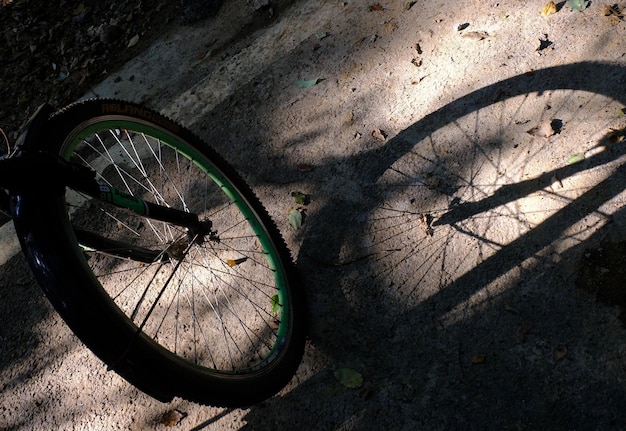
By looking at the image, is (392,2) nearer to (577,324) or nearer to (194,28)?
(194,28)

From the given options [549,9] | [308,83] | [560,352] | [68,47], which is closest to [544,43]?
[549,9]

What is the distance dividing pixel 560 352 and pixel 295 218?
5.04ft

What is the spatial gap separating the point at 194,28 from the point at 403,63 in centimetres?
193

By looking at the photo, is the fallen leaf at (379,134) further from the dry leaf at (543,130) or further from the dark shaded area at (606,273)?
the dark shaded area at (606,273)

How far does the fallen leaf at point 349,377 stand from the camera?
2.60 metres

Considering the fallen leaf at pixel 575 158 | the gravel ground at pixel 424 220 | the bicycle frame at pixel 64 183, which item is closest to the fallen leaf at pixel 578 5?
the gravel ground at pixel 424 220

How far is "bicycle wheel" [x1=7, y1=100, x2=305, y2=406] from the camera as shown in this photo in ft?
5.96

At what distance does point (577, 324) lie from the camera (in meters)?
2.42

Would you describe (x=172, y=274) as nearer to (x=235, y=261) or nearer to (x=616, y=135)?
(x=235, y=261)

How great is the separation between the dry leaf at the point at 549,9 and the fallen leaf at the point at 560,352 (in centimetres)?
216

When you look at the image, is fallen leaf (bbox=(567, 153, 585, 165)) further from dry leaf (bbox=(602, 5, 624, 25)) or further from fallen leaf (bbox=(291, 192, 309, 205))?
fallen leaf (bbox=(291, 192, 309, 205))

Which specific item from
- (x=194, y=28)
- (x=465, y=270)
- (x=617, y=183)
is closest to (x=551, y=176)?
(x=617, y=183)

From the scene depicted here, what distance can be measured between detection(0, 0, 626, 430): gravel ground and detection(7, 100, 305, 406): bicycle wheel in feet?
0.77

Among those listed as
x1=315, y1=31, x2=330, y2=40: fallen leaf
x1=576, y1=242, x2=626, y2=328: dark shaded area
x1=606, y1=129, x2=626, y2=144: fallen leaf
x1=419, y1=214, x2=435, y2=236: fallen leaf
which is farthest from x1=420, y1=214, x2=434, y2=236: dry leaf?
x1=315, y1=31, x2=330, y2=40: fallen leaf
